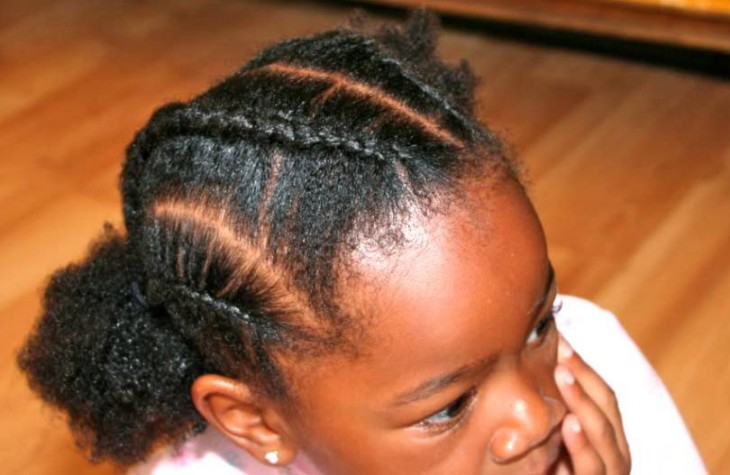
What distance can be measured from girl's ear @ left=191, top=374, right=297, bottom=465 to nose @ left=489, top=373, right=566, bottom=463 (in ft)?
0.63

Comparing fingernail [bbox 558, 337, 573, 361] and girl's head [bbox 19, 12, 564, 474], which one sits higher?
girl's head [bbox 19, 12, 564, 474]

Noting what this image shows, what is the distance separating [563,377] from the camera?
0.95 metres

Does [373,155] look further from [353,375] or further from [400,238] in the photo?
[353,375]

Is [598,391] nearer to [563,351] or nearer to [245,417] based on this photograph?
[563,351]

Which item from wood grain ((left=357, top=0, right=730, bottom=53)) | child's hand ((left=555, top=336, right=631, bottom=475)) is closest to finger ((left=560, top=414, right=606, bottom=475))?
child's hand ((left=555, top=336, right=631, bottom=475))

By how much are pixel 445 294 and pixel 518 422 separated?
0.44 feet

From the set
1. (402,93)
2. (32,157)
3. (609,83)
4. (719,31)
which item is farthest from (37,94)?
(402,93)

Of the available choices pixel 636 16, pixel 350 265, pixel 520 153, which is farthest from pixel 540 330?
pixel 636 16

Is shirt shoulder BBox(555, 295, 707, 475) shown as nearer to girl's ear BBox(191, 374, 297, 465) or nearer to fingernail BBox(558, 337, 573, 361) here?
fingernail BBox(558, 337, 573, 361)

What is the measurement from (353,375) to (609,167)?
1.17 m

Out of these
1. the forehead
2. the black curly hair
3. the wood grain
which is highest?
the wood grain

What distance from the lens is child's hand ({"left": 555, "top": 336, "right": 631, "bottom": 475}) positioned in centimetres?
94

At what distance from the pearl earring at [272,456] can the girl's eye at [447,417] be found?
172mm

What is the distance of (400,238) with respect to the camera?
80cm
